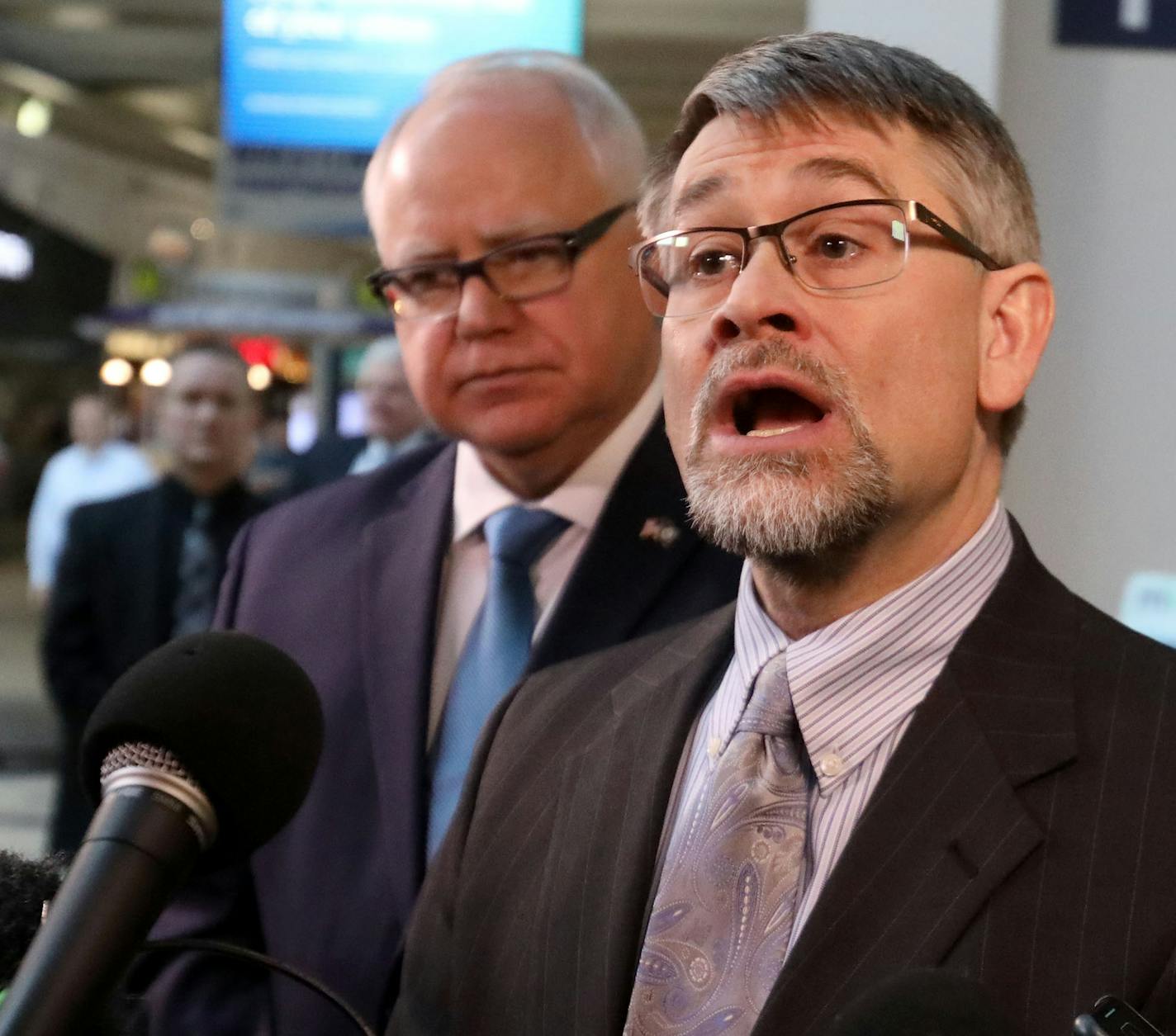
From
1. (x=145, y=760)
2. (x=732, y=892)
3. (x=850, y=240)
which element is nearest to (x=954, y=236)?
(x=850, y=240)

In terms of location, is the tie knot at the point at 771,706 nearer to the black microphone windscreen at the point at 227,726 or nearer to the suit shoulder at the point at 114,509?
the black microphone windscreen at the point at 227,726

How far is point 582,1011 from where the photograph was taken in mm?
1419

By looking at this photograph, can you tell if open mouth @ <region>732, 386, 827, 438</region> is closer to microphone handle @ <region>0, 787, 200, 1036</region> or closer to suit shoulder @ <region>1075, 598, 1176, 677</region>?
suit shoulder @ <region>1075, 598, 1176, 677</region>

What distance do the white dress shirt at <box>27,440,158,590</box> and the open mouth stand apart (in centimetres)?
758

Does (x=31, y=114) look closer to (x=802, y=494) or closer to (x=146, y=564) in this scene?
(x=146, y=564)

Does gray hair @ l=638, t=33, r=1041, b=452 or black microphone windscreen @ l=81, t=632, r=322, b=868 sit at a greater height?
gray hair @ l=638, t=33, r=1041, b=452

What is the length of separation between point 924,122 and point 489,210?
2.39 feet

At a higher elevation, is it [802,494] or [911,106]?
[911,106]

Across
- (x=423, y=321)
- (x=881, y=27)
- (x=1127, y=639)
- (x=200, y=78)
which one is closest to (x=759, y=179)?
(x=1127, y=639)

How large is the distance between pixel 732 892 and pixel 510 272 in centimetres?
99

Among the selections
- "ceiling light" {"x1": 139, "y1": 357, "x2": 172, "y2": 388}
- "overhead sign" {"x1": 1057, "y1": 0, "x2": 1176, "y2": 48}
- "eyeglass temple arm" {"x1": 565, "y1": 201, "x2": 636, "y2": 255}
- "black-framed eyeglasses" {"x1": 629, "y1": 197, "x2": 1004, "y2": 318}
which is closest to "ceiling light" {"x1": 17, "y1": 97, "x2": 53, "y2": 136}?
"ceiling light" {"x1": 139, "y1": 357, "x2": 172, "y2": 388}

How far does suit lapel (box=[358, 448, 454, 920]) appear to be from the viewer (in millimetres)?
1925

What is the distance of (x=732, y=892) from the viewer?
138 cm

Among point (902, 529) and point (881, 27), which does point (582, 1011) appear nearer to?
point (902, 529)
